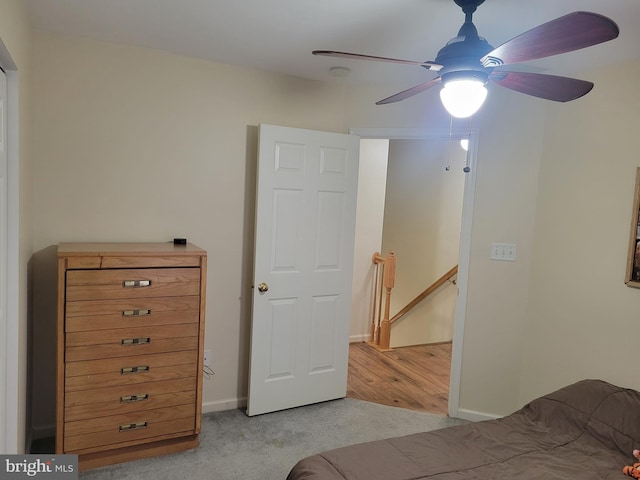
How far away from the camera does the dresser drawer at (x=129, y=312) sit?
2213 millimetres

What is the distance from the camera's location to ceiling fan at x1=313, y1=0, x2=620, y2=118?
138 cm

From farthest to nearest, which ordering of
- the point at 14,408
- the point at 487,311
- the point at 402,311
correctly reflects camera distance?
the point at 402,311, the point at 487,311, the point at 14,408

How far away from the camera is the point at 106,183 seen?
2.63 metres

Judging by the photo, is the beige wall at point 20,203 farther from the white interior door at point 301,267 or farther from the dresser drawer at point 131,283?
the white interior door at point 301,267

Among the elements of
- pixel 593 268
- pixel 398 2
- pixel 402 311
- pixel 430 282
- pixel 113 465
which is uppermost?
pixel 398 2

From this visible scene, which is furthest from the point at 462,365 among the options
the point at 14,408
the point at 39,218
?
the point at 39,218

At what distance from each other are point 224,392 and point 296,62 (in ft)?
7.41

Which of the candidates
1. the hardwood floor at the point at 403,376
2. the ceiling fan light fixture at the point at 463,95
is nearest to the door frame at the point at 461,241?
the hardwood floor at the point at 403,376

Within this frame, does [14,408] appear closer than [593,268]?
Yes

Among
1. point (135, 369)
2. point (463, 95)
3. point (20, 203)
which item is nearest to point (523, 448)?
point (463, 95)

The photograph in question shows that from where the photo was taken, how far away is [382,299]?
15.9 feet

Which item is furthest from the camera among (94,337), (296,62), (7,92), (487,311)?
(487,311)

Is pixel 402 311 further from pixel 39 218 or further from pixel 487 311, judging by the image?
pixel 39 218

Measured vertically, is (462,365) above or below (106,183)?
below
